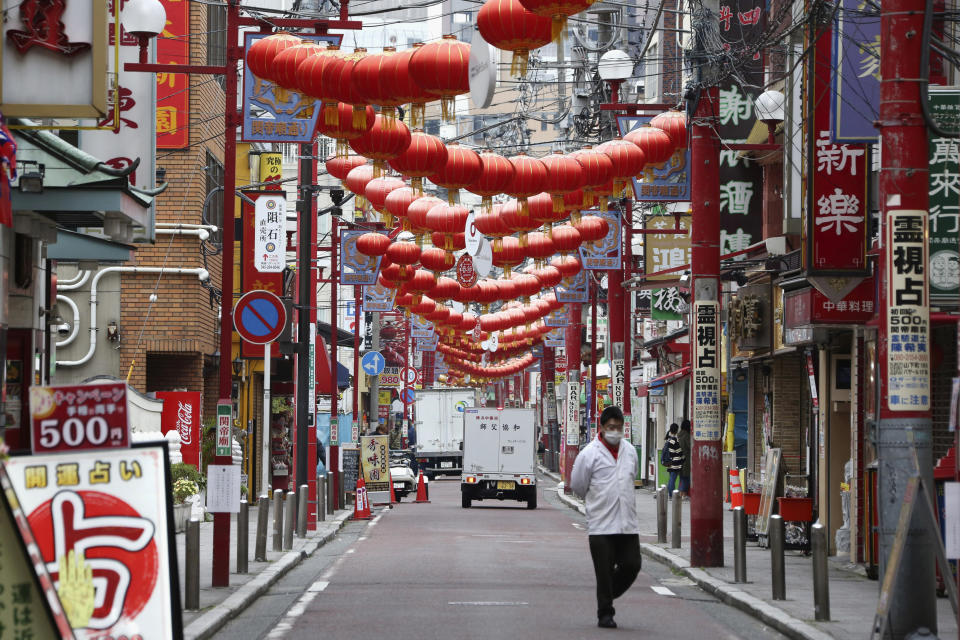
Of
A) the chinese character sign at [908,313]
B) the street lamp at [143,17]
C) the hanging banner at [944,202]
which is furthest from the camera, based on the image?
the street lamp at [143,17]

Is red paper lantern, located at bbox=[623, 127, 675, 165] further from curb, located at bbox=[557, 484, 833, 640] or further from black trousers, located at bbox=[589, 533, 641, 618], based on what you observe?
black trousers, located at bbox=[589, 533, 641, 618]

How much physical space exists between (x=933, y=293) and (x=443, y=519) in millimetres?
22777

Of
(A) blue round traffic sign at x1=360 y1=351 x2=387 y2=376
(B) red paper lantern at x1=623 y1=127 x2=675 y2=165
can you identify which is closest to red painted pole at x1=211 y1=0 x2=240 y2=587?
(B) red paper lantern at x1=623 y1=127 x2=675 y2=165

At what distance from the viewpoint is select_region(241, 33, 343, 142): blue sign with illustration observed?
19.7 metres

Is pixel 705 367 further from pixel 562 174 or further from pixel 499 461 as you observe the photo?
pixel 499 461

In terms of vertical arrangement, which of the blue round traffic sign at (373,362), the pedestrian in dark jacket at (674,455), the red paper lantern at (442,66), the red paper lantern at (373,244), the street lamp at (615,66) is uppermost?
the street lamp at (615,66)

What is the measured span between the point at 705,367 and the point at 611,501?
7.20 m

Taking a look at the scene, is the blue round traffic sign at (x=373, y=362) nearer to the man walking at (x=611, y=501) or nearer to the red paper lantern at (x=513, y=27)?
the man walking at (x=611, y=501)

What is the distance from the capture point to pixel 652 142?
22891mm

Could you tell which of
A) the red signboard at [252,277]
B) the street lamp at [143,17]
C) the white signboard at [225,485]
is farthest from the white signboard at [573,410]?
the street lamp at [143,17]

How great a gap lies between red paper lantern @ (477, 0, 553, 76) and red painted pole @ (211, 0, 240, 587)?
473cm

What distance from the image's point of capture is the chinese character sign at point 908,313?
39.2 feet

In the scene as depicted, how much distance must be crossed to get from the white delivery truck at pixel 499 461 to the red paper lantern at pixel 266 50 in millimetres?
29313

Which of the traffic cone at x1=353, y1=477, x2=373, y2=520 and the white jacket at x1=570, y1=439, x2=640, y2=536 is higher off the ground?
the white jacket at x1=570, y1=439, x2=640, y2=536
